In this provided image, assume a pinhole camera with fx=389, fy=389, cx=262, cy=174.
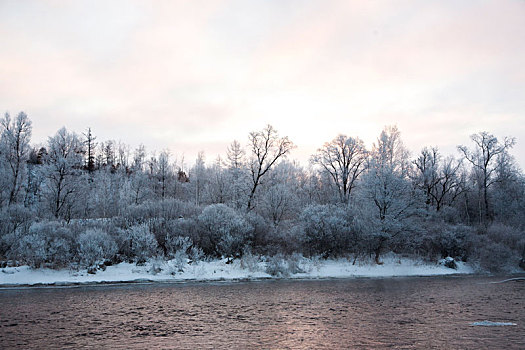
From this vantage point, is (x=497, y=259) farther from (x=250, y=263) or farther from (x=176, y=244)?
(x=176, y=244)

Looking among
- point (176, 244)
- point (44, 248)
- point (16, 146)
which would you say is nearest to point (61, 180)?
point (16, 146)

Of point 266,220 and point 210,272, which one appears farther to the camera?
point 266,220

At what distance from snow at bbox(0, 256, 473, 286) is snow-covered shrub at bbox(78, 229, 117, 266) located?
1.09 m

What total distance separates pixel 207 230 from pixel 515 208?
38.4 meters

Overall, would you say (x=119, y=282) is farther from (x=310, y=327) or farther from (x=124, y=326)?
(x=310, y=327)

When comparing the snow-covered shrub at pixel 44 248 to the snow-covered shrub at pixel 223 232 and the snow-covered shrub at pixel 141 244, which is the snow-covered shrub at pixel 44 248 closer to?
the snow-covered shrub at pixel 141 244

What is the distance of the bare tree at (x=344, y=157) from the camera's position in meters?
51.9

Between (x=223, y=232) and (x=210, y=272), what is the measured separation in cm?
514

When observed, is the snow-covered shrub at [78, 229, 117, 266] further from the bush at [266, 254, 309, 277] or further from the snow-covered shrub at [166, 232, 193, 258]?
the bush at [266, 254, 309, 277]

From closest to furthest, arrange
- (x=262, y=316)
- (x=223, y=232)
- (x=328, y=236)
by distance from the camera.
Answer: (x=262, y=316) → (x=223, y=232) → (x=328, y=236)

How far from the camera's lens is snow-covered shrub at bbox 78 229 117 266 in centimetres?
2731

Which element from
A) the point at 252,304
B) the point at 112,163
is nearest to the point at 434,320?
the point at 252,304

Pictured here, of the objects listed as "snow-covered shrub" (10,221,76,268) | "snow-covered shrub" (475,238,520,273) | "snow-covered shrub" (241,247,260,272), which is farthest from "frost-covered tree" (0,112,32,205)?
"snow-covered shrub" (475,238,520,273)

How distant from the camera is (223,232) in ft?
109
